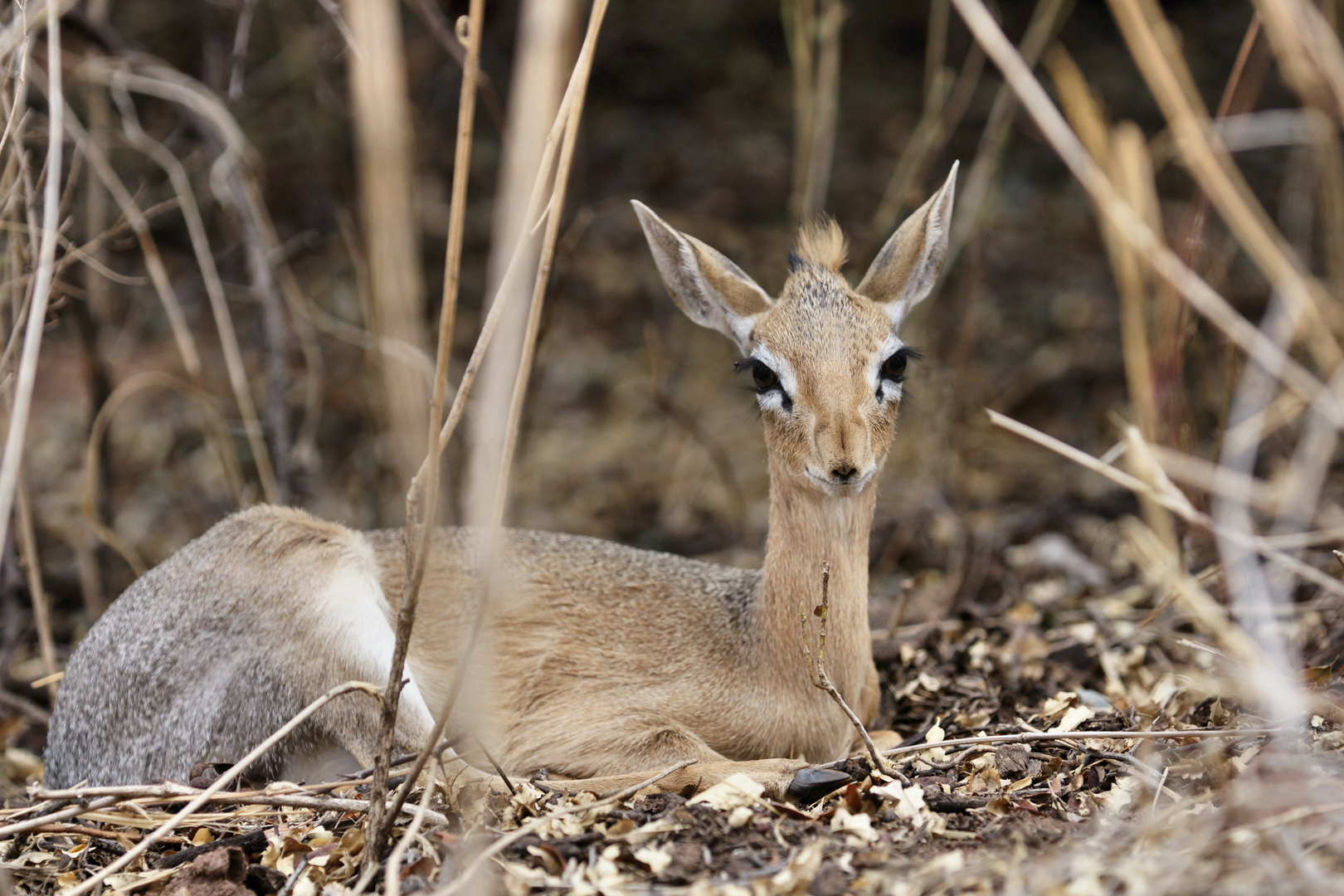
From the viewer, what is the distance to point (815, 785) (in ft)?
12.7

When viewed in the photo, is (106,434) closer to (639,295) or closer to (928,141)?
(928,141)

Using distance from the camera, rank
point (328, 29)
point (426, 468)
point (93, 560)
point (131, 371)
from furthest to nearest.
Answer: point (131, 371) < point (328, 29) < point (93, 560) < point (426, 468)

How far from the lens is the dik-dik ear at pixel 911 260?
4820mm

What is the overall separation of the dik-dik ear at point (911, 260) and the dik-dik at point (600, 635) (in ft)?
0.04

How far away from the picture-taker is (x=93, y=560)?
7434mm

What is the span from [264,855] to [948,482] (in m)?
6.10

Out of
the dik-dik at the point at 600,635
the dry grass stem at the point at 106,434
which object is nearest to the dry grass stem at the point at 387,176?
the dik-dik at the point at 600,635

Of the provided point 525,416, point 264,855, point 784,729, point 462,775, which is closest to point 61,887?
point 264,855

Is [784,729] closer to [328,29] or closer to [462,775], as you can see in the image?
[462,775]

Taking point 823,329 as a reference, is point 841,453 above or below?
below

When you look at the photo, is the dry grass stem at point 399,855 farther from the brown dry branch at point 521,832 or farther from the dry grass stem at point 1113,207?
the dry grass stem at point 1113,207

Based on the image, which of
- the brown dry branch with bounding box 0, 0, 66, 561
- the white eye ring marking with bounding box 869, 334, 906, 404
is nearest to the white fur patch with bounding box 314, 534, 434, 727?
the brown dry branch with bounding box 0, 0, 66, 561

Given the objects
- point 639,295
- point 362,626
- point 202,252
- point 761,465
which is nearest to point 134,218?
point 202,252

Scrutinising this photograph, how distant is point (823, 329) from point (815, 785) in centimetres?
174
